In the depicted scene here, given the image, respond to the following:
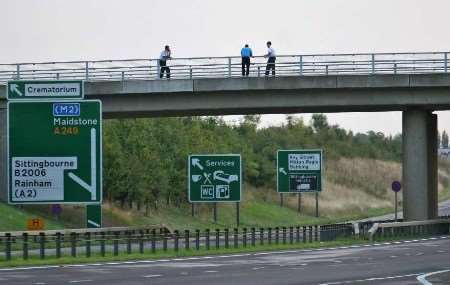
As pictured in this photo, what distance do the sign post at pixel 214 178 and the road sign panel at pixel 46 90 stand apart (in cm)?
1528

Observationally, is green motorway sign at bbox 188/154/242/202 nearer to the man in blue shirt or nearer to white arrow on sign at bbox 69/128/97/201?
the man in blue shirt

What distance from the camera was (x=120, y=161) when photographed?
7912 cm

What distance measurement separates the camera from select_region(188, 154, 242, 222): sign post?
179ft

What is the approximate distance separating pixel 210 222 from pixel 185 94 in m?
26.2

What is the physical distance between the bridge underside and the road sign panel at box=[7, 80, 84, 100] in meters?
20.4

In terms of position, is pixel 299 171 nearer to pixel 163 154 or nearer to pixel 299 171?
pixel 299 171

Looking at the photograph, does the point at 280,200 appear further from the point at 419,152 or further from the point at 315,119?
the point at 315,119

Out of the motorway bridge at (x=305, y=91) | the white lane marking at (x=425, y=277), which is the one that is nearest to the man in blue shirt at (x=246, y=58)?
the motorway bridge at (x=305, y=91)

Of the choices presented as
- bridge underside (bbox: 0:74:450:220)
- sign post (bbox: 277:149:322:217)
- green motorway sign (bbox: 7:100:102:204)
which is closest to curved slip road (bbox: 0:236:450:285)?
green motorway sign (bbox: 7:100:102:204)

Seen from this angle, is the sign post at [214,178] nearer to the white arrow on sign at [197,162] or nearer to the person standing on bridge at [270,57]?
the white arrow on sign at [197,162]

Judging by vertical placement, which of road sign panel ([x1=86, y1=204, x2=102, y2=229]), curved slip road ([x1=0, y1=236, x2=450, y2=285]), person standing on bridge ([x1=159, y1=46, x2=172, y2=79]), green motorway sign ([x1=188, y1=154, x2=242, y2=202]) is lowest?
curved slip road ([x1=0, y1=236, x2=450, y2=285])

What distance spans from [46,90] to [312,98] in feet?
74.9

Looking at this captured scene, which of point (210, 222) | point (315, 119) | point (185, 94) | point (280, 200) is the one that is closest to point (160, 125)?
point (210, 222)

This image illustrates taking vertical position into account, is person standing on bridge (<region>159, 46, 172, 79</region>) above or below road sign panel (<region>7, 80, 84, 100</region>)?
above
